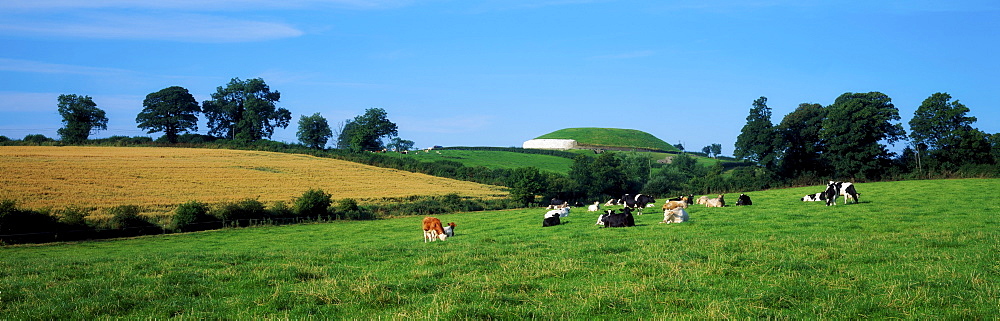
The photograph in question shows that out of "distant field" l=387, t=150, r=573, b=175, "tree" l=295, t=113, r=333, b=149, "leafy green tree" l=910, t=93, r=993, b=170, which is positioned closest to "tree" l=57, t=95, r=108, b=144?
"tree" l=295, t=113, r=333, b=149

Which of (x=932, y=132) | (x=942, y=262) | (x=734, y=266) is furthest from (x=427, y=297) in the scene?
(x=932, y=132)

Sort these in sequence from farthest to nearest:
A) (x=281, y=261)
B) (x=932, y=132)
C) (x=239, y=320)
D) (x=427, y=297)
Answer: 1. (x=932, y=132)
2. (x=281, y=261)
3. (x=427, y=297)
4. (x=239, y=320)

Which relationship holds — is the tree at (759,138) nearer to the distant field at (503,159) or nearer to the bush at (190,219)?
the distant field at (503,159)

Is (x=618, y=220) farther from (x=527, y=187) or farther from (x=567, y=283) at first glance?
(x=527, y=187)

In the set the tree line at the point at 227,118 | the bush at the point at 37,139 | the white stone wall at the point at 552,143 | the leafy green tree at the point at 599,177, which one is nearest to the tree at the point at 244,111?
the tree line at the point at 227,118

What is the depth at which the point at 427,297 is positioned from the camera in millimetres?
8008

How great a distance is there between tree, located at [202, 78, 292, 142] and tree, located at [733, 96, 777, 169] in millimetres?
76828

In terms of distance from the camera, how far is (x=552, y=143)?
179625 mm

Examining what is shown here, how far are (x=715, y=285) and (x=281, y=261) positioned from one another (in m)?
8.52

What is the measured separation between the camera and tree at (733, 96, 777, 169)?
204ft

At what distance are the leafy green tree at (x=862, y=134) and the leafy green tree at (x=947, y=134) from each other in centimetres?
181

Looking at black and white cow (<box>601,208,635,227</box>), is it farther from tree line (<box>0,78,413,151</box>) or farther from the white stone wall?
the white stone wall

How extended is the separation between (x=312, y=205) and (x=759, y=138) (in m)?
44.4

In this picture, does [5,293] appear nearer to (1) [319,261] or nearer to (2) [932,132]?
(1) [319,261]
